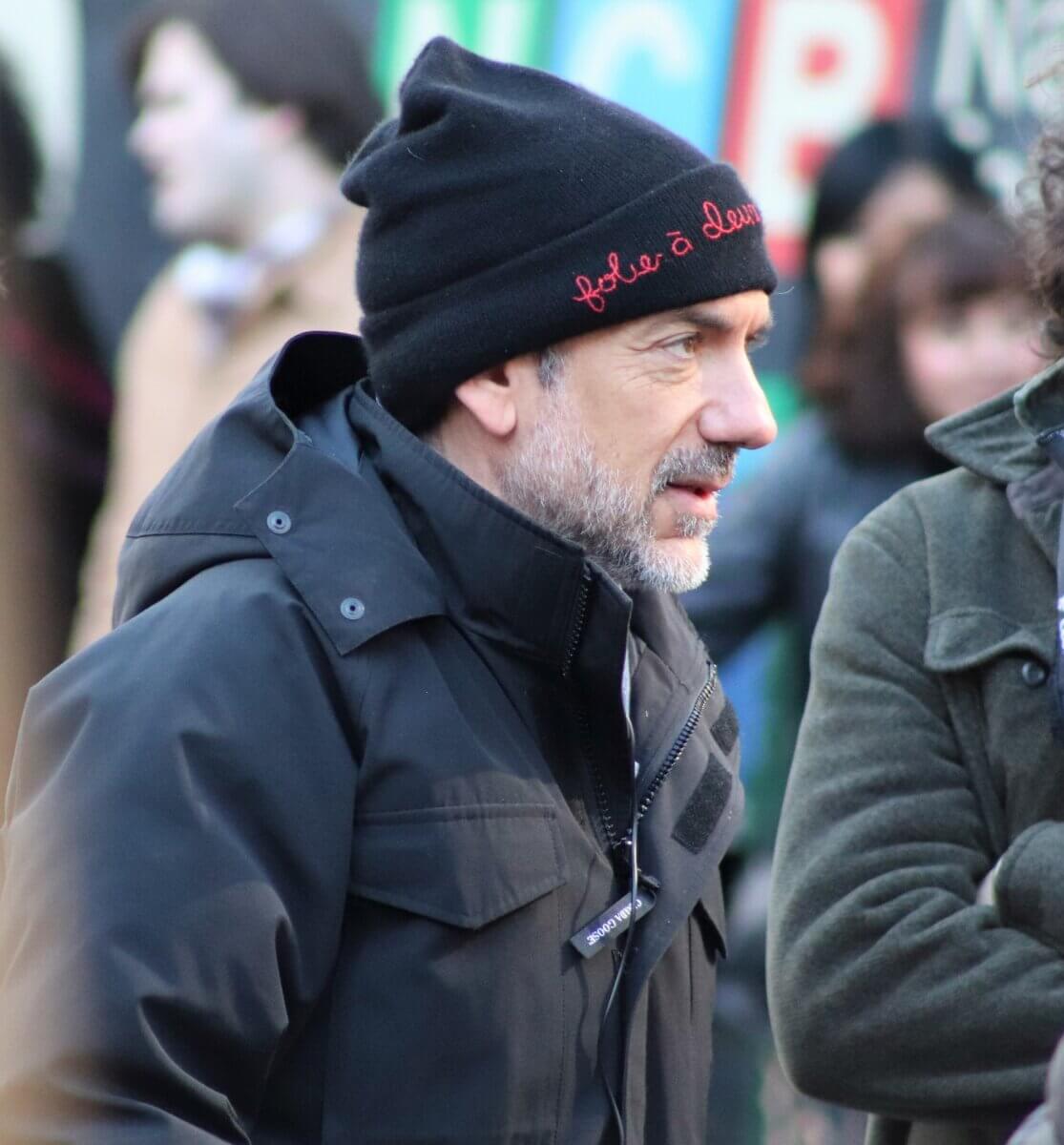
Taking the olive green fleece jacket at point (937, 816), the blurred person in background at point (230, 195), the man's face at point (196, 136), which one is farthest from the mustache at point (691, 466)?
the man's face at point (196, 136)

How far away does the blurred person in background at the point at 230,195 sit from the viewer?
4863 mm

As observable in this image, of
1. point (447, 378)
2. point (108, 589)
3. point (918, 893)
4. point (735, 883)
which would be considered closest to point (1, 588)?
point (108, 589)

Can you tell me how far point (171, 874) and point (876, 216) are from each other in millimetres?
3763

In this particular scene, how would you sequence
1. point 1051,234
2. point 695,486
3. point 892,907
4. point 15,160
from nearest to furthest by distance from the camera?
point 892,907 → point 695,486 → point 1051,234 → point 15,160

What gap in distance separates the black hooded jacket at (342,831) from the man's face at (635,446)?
139 mm

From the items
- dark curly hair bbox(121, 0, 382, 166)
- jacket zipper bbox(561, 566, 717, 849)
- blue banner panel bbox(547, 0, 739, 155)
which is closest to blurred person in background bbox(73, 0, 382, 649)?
dark curly hair bbox(121, 0, 382, 166)

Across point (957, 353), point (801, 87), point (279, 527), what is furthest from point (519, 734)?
point (801, 87)

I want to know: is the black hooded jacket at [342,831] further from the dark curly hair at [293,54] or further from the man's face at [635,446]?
the dark curly hair at [293,54]

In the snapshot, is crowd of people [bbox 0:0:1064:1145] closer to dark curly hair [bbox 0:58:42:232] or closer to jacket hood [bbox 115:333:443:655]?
jacket hood [bbox 115:333:443:655]

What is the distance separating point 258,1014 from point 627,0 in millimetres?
3987

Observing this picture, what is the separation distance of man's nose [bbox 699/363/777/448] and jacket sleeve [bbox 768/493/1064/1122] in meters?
0.22

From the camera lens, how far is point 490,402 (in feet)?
7.15

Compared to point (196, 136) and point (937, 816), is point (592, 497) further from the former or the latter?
point (196, 136)

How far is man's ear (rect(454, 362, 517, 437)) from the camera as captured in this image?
2.18 m
